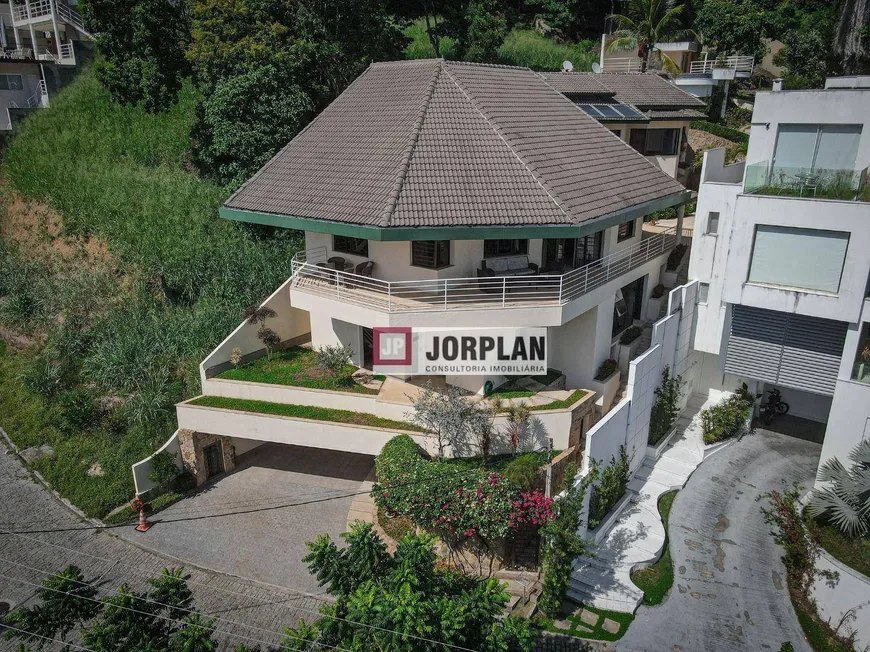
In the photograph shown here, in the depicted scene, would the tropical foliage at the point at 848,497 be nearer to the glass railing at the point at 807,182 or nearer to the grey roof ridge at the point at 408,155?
the glass railing at the point at 807,182

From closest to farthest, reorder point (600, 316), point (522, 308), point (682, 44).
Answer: point (522, 308) → point (600, 316) → point (682, 44)

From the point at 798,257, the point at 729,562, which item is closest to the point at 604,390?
the point at 729,562

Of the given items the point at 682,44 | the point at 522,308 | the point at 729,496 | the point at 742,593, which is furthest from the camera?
the point at 682,44

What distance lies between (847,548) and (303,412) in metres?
14.3

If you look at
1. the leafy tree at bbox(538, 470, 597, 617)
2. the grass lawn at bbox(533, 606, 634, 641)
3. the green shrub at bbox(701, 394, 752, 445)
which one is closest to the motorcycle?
the green shrub at bbox(701, 394, 752, 445)

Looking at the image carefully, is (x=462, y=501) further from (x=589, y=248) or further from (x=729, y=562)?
(x=589, y=248)

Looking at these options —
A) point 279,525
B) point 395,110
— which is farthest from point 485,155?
point 279,525

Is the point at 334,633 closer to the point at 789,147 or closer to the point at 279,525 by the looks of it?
the point at 279,525

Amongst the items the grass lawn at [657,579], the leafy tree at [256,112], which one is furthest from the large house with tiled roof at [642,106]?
the grass lawn at [657,579]

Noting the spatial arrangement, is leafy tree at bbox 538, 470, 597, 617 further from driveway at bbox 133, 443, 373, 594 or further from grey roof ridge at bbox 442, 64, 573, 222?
grey roof ridge at bbox 442, 64, 573, 222

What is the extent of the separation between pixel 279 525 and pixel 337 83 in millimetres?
19950

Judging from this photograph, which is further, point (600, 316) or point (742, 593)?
point (600, 316)

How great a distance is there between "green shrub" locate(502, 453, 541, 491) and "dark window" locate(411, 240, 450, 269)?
596 cm

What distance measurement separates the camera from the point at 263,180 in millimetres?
20234
